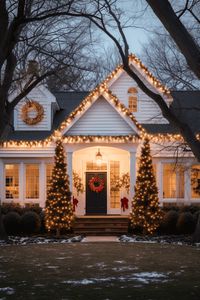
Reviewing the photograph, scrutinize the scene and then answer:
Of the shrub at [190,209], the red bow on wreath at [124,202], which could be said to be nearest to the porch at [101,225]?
the red bow on wreath at [124,202]

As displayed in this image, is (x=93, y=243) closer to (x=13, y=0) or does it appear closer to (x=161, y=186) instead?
(x=161, y=186)

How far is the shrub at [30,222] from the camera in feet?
75.2

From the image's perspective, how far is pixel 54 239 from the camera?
21.6 metres

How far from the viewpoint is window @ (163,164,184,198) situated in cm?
2583

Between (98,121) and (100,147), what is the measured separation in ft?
5.29

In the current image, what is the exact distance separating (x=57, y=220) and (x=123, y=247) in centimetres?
457

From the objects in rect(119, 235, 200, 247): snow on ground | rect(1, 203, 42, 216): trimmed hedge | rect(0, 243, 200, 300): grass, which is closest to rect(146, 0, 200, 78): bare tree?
rect(0, 243, 200, 300): grass

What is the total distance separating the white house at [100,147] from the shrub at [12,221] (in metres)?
2.74

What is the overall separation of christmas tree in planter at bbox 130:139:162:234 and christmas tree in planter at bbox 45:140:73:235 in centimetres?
267

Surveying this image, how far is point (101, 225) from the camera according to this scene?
76.7 ft

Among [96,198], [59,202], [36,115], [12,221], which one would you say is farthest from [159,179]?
[12,221]

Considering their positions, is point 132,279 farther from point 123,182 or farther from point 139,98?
point 139,98

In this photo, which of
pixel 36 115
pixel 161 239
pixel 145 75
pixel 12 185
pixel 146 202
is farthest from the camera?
pixel 36 115

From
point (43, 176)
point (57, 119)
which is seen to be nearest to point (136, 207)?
point (43, 176)
